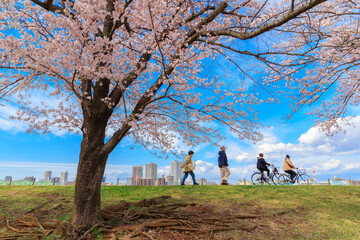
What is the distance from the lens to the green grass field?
6.46 metres

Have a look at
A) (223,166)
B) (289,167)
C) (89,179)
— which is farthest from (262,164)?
(89,179)

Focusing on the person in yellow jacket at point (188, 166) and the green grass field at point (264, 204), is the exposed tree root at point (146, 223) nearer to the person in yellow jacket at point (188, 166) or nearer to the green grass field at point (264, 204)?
the green grass field at point (264, 204)

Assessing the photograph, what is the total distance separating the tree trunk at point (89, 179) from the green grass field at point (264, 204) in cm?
181

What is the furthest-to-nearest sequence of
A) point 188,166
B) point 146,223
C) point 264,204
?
1. point 188,166
2. point 264,204
3. point 146,223

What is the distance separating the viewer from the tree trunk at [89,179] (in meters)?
6.15

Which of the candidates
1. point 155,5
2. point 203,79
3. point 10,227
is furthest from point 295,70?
point 10,227

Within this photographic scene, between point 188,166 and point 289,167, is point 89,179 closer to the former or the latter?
point 188,166

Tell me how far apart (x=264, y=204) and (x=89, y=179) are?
663 centimetres

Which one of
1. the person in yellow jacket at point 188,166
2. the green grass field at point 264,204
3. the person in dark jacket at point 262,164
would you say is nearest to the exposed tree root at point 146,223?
the green grass field at point 264,204

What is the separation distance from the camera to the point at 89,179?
6.20 metres

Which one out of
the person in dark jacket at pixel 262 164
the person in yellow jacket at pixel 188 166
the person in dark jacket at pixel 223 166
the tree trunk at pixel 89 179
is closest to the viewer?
the tree trunk at pixel 89 179

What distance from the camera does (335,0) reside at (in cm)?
893

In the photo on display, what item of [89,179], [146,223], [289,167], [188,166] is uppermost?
[188,166]

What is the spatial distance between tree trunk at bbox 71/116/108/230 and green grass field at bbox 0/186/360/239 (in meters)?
1.81
